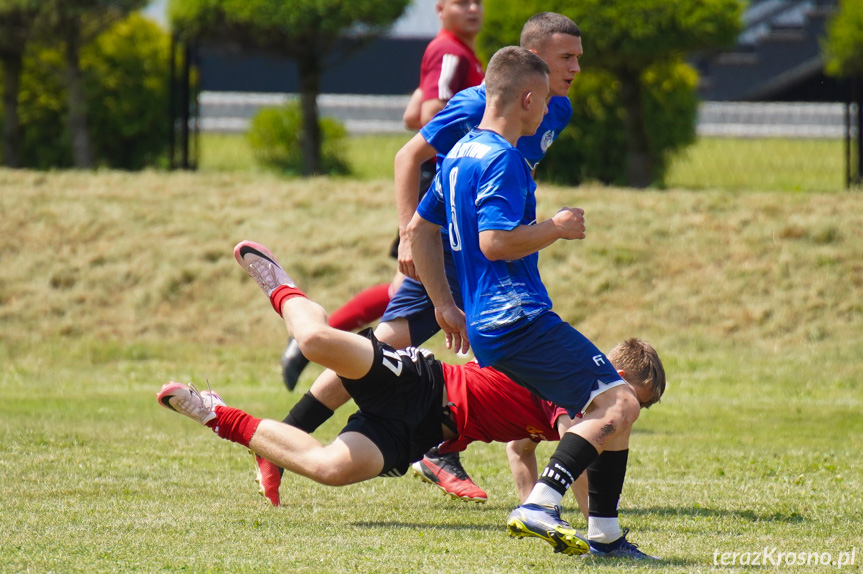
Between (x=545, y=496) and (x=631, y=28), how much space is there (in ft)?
29.5

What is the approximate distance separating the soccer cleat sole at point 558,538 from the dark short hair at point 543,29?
203cm

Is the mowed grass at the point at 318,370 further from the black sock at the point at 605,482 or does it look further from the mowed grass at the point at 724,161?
the mowed grass at the point at 724,161

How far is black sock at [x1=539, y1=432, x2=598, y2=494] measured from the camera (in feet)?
12.6

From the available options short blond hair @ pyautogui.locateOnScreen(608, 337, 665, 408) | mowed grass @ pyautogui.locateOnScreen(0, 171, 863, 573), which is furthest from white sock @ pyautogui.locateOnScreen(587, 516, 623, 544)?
short blond hair @ pyautogui.locateOnScreen(608, 337, 665, 408)

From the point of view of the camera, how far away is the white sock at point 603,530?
3.95 m

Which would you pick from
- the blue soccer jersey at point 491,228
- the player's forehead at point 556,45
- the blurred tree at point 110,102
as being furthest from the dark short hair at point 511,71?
the blurred tree at point 110,102

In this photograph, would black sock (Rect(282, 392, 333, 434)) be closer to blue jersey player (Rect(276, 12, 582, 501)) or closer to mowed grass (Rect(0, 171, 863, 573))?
blue jersey player (Rect(276, 12, 582, 501))

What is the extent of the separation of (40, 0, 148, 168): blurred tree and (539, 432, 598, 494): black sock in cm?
1083

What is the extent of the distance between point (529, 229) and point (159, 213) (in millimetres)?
8686

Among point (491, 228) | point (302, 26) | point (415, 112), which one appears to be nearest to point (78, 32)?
point (302, 26)

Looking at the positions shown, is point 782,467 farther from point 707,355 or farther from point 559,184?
point 559,184

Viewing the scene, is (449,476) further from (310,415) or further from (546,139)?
(546,139)

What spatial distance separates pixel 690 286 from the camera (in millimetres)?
10328

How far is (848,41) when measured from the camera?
14.7 metres
